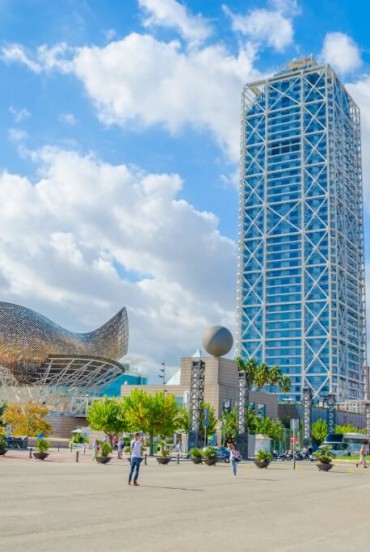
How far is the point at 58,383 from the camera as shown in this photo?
390 feet

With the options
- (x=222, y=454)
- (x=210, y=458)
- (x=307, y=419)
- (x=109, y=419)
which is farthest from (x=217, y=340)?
(x=210, y=458)

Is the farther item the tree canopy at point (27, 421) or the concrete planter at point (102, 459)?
the tree canopy at point (27, 421)

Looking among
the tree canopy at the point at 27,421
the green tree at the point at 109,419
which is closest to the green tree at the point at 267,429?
the green tree at the point at 109,419

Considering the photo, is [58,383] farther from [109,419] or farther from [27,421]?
[109,419]

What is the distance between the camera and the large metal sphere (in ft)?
255

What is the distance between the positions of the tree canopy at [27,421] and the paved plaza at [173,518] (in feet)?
204

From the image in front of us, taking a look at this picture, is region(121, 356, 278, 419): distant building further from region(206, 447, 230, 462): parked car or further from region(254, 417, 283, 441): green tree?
region(206, 447, 230, 462): parked car

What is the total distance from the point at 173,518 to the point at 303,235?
549ft

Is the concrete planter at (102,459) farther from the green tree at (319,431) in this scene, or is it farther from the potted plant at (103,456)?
the green tree at (319,431)

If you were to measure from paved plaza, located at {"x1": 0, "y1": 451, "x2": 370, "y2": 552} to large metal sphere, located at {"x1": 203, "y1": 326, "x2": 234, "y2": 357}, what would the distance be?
56.4 metres

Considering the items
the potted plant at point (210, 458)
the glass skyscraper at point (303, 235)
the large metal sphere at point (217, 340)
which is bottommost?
the potted plant at point (210, 458)

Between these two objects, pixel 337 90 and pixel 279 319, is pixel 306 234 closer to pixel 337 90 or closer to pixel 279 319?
pixel 279 319

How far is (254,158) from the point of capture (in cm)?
19350

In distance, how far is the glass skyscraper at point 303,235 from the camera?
553 ft
